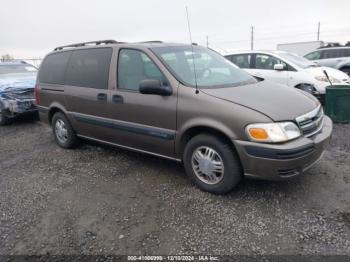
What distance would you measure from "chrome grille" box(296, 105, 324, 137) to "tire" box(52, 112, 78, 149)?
3618 mm

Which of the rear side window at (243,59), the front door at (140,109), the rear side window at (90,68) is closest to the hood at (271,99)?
the front door at (140,109)

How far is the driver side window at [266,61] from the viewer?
8.17 metres

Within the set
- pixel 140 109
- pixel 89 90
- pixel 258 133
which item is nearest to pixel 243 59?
pixel 89 90

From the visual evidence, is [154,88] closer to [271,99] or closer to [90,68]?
[271,99]

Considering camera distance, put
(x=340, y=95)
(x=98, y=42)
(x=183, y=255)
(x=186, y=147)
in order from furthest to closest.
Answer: (x=340, y=95) → (x=98, y=42) → (x=186, y=147) → (x=183, y=255)

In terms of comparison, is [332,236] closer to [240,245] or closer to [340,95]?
[240,245]

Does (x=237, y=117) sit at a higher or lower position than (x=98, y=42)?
lower

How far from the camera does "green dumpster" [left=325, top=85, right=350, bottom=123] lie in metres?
6.09

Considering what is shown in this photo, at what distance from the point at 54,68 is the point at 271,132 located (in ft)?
13.0

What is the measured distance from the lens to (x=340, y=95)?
6.11 metres

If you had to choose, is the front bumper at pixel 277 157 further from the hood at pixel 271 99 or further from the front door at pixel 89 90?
the front door at pixel 89 90

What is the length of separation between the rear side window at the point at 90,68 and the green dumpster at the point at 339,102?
4302mm

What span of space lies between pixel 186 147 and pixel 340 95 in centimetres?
396

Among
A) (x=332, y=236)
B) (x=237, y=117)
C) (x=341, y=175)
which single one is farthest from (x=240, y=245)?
(x=341, y=175)
